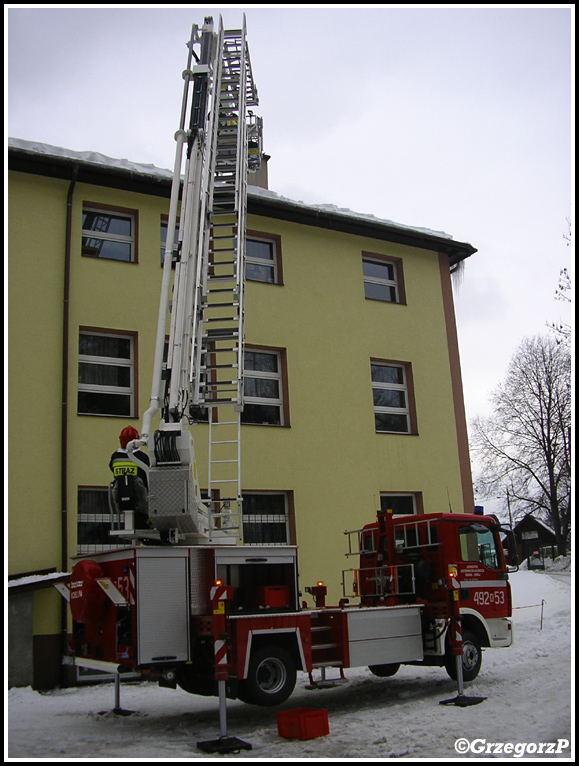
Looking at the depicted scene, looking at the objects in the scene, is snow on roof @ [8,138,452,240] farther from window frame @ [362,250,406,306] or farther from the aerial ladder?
the aerial ladder

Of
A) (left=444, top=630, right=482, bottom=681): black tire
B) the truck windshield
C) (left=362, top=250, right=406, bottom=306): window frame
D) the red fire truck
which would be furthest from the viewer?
(left=362, top=250, right=406, bottom=306): window frame

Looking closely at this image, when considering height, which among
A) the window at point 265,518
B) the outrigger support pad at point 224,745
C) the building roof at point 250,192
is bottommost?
the outrigger support pad at point 224,745

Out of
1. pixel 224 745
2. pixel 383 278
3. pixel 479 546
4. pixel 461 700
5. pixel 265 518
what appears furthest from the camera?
pixel 383 278

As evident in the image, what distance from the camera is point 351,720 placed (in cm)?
858

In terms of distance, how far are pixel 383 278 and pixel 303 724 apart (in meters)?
12.6

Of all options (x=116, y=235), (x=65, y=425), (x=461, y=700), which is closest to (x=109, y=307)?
(x=116, y=235)

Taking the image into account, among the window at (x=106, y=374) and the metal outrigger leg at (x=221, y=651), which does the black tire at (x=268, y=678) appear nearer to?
the metal outrigger leg at (x=221, y=651)

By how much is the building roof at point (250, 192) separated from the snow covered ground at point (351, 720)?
8977 millimetres

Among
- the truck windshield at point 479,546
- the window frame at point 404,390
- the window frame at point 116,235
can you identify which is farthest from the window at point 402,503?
the window frame at point 116,235

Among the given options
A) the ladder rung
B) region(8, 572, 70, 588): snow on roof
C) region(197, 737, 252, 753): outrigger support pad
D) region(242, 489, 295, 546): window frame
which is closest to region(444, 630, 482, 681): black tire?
the ladder rung

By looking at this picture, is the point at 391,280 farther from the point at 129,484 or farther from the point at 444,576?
the point at 129,484

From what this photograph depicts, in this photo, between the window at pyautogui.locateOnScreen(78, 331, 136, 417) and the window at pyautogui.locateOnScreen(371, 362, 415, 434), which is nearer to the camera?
the window at pyautogui.locateOnScreen(78, 331, 136, 417)

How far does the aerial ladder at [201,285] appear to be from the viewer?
8.28 m

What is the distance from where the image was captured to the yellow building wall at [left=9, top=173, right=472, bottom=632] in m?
13.2
